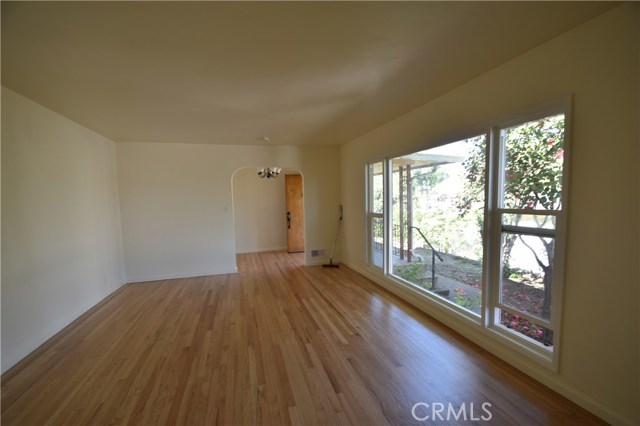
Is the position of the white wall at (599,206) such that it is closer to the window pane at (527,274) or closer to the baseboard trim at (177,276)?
the window pane at (527,274)

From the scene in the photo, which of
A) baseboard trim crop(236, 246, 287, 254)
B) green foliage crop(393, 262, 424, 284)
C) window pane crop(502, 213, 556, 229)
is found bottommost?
baseboard trim crop(236, 246, 287, 254)

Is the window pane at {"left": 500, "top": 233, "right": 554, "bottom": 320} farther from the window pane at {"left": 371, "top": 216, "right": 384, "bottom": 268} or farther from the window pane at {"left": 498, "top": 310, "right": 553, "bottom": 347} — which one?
the window pane at {"left": 371, "top": 216, "right": 384, "bottom": 268}

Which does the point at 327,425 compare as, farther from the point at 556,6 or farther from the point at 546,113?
the point at 556,6

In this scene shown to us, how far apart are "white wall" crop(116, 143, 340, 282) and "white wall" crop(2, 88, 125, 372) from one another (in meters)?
0.56

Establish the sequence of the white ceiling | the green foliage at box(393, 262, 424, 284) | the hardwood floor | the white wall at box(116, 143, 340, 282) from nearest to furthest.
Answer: the white ceiling → the hardwood floor → the green foliage at box(393, 262, 424, 284) → the white wall at box(116, 143, 340, 282)

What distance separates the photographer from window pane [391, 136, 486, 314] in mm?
2521

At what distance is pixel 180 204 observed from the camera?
15.3 ft

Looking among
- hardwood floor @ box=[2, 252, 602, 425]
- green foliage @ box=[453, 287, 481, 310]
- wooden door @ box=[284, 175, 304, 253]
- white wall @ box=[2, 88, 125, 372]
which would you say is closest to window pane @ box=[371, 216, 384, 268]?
hardwood floor @ box=[2, 252, 602, 425]

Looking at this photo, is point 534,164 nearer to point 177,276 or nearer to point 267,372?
point 267,372

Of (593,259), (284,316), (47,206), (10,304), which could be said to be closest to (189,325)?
(284,316)

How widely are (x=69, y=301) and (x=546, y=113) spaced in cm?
510

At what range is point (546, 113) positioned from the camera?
5.97 ft

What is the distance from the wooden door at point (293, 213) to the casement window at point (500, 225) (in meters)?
4.21

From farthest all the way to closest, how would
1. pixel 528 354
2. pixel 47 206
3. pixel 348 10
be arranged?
pixel 47 206 < pixel 528 354 < pixel 348 10
